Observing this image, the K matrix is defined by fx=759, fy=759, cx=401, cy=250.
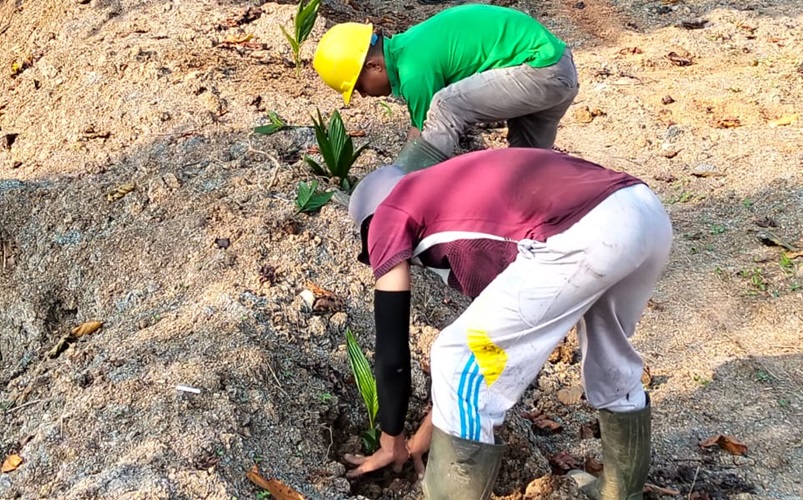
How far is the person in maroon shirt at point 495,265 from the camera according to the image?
6.57 feet

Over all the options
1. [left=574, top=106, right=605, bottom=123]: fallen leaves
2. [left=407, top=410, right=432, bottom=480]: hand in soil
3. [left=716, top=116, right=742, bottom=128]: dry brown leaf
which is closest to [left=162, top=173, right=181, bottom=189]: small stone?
[left=407, top=410, right=432, bottom=480]: hand in soil

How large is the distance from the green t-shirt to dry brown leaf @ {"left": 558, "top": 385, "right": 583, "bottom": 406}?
1.39 m

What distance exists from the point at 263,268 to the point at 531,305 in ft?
6.45

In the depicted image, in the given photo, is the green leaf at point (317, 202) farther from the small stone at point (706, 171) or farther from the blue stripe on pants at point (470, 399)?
the small stone at point (706, 171)

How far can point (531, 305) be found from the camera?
2004 mm

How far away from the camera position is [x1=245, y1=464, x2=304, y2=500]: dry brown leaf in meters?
2.45

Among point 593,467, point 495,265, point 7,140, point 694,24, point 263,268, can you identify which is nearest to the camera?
point 495,265

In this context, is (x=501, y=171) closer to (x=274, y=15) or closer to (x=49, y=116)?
(x=49, y=116)

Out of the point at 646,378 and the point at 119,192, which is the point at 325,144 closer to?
the point at 119,192

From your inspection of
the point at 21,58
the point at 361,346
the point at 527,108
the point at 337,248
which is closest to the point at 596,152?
the point at 527,108

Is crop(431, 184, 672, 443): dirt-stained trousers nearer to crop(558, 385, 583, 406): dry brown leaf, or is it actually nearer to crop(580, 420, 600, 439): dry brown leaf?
crop(580, 420, 600, 439): dry brown leaf

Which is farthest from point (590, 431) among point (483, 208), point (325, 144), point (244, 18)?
point (244, 18)

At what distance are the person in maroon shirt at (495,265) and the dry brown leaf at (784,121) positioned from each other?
13.4 ft

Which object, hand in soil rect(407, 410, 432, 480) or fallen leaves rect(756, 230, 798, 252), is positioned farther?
fallen leaves rect(756, 230, 798, 252)
